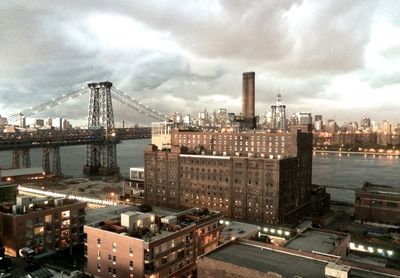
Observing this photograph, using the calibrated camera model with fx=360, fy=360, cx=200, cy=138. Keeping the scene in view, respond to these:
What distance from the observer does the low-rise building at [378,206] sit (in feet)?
169

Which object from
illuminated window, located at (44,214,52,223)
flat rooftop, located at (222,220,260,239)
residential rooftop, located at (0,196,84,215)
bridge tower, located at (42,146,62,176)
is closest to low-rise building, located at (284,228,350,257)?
flat rooftop, located at (222,220,260,239)

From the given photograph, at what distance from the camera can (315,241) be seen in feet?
88.2

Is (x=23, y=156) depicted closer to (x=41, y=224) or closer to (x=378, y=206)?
(x=41, y=224)

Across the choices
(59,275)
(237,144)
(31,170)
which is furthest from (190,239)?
(31,170)

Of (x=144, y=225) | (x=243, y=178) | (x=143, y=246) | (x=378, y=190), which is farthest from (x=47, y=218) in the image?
(x=378, y=190)

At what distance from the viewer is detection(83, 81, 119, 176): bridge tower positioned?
344 ft

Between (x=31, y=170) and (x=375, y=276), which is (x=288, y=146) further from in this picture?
(x=31, y=170)

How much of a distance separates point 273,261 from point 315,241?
8112mm

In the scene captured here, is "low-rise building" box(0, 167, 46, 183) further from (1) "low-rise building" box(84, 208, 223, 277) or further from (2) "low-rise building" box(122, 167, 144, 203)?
(1) "low-rise building" box(84, 208, 223, 277)

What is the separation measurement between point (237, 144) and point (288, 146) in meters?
10.3

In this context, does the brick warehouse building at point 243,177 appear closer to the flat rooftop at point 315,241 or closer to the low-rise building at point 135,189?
the low-rise building at point 135,189

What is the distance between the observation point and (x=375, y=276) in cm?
1825

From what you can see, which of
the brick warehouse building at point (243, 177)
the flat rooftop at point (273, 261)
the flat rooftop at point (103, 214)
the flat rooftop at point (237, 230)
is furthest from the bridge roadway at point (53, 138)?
the flat rooftop at point (273, 261)

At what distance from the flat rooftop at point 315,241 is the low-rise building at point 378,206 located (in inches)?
1098
